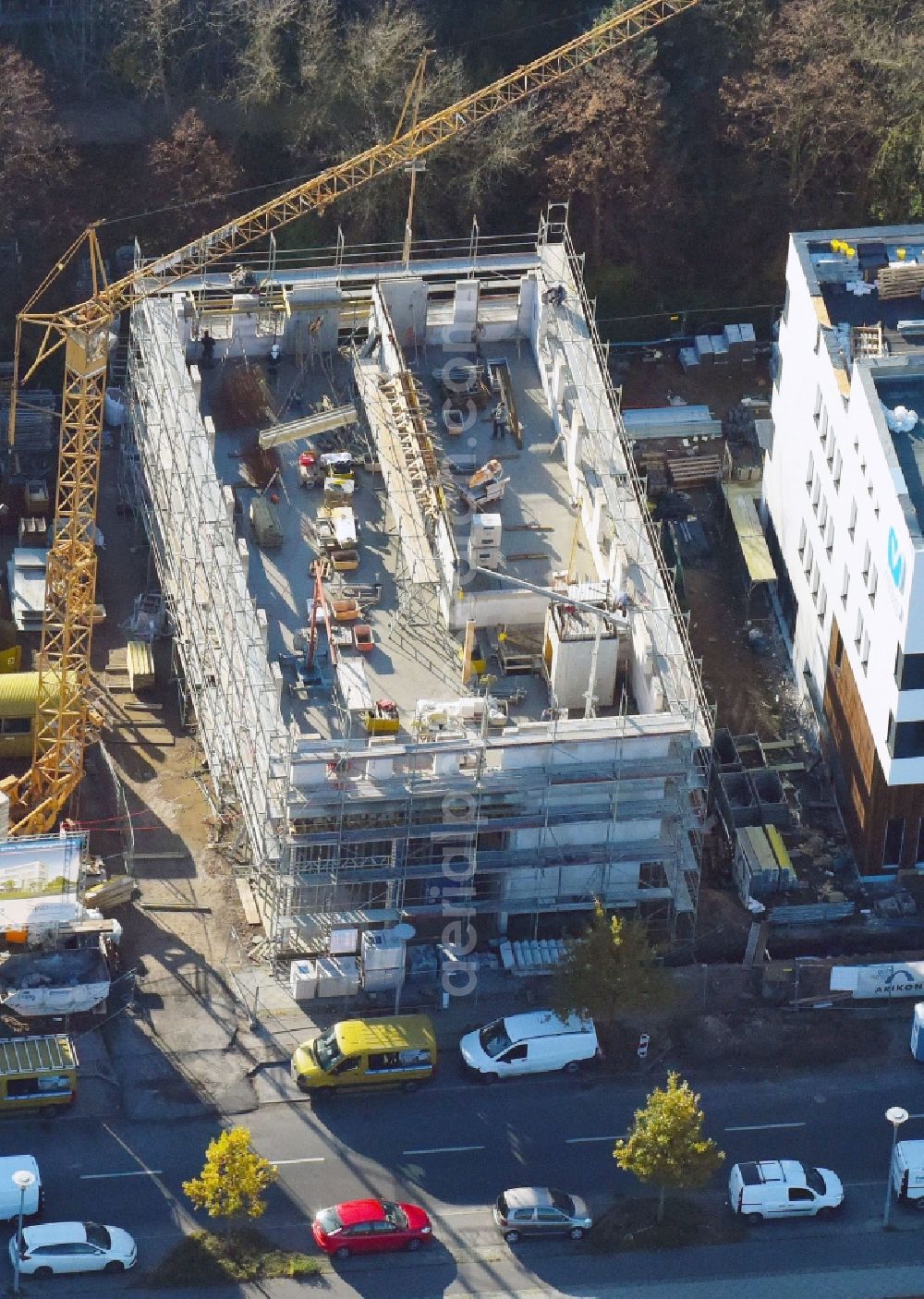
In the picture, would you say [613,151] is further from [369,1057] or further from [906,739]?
[369,1057]

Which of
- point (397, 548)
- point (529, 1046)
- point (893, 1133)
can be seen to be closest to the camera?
point (893, 1133)

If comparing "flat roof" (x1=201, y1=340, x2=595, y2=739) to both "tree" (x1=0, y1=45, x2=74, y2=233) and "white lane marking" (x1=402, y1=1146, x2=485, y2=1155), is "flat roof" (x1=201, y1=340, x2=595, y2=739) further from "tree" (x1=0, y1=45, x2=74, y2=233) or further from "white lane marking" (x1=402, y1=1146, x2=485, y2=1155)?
"tree" (x1=0, y1=45, x2=74, y2=233)

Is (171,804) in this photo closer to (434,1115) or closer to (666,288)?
(434,1115)

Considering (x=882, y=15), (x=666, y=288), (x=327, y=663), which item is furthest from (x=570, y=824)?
(x=882, y=15)

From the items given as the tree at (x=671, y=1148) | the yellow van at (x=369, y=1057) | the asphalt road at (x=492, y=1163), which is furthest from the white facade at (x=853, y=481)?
the yellow van at (x=369, y=1057)

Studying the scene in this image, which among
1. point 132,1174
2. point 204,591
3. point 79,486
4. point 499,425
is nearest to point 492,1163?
point 132,1174

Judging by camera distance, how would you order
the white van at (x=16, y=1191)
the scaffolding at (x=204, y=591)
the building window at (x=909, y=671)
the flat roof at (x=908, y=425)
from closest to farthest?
the white van at (x=16, y=1191)
the scaffolding at (x=204, y=591)
the building window at (x=909, y=671)
the flat roof at (x=908, y=425)

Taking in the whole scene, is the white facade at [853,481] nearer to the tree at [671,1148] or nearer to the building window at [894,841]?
the building window at [894,841]
